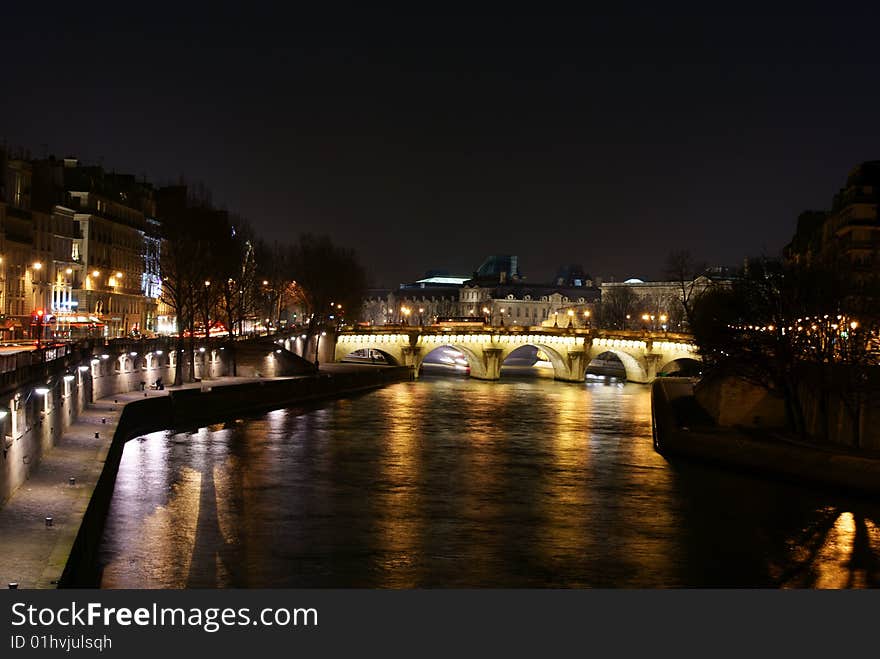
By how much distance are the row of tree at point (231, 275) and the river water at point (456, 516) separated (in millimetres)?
18666

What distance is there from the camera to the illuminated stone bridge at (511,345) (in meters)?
99.0

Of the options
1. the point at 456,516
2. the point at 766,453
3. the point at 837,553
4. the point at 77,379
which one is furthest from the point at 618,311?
the point at 837,553

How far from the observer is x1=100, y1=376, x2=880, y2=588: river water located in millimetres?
28469

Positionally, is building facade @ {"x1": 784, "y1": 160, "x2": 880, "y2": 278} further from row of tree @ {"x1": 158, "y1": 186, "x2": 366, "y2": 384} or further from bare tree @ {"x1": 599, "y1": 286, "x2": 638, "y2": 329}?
bare tree @ {"x1": 599, "y1": 286, "x2": 638, "y2": 329}

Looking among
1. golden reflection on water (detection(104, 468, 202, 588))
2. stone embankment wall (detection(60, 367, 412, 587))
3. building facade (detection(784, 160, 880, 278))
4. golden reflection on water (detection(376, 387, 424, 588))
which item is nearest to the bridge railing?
stone embankment wall (detection(60, 367, 412, 587))

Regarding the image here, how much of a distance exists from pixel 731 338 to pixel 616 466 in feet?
32.1

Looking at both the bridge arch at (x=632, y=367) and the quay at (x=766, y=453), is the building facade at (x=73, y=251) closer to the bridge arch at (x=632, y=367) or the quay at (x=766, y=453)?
the quay at (x=766, y=453)

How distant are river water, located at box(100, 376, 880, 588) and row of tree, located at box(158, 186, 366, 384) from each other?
18.7 m

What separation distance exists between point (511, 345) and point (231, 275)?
31.4 m

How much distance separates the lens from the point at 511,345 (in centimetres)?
10256

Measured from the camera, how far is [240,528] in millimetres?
32562

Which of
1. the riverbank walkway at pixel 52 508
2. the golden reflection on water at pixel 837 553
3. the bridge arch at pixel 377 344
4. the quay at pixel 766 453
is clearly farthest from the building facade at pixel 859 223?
the riverbank walkway at pixel 52 508

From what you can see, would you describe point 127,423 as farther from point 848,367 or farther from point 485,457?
point 848,367

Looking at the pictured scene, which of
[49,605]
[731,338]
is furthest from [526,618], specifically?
[731,338]
